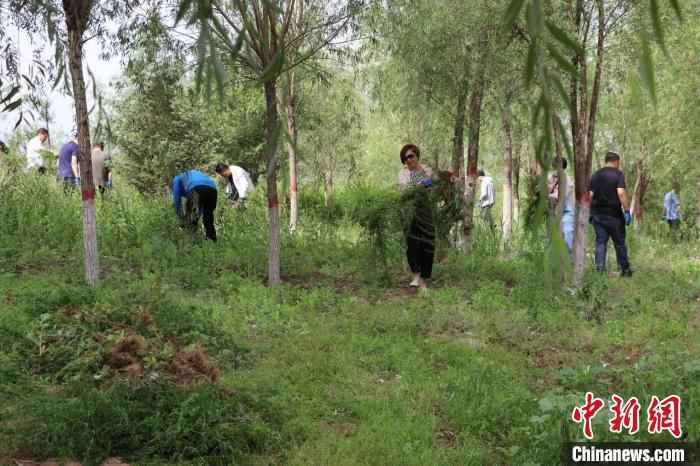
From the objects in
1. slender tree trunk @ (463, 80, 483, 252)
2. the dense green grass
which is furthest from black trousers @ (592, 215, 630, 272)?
slender tree trunk @ (463, 80, 483, 252)

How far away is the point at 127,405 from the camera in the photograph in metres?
4.27

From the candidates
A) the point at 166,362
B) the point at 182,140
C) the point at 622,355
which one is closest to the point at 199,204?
the point at 166,362

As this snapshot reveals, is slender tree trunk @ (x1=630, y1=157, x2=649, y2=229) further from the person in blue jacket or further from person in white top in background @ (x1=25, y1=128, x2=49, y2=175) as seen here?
person in white top in background @ (x1=25, y1=128, x2=49, y2=175)

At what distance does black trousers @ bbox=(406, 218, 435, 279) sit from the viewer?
30.7 ft

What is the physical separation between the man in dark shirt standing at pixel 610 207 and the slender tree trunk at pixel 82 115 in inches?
279

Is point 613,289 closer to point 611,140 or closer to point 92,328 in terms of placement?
point 92,328

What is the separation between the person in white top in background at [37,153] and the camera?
1401cm

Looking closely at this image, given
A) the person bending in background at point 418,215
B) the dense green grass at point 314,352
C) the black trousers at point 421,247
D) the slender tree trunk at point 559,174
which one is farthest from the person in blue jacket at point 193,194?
the slender tree trunk at point 559,174

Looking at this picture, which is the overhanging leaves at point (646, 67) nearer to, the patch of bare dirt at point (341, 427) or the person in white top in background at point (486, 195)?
the patch of bare dirt at point (341, 427)

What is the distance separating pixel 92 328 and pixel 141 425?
1.96 metres

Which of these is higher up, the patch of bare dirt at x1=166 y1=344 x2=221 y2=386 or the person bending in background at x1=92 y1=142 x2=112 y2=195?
the person bending in background at x1=92 y1=142 x2=112 y2=195

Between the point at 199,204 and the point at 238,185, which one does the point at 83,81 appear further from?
the point at 238,185

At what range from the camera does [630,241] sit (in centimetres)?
1401

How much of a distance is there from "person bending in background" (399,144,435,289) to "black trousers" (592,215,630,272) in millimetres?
2789
